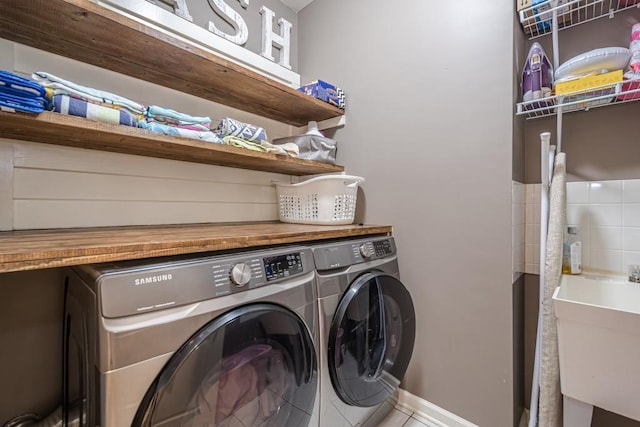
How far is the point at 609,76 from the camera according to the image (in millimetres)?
1037

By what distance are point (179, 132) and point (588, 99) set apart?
161cm

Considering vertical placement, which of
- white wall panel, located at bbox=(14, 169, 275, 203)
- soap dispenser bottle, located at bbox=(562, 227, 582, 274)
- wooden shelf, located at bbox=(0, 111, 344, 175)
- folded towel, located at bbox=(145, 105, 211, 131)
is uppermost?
folded towel, located at bbox=(145, 105, 211, 131)

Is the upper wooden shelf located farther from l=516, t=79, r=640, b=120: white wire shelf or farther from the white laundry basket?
l=516, t=79, r=640, b=120: white wire shelf

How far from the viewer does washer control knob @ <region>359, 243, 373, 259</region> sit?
128cm

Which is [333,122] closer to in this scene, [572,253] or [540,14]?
[540,14]

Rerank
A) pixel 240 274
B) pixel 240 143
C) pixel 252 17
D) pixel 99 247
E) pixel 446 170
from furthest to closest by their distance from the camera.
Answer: pixel 252 17 < pixel 446 170 < pixel 240 143 < pixel 240 274 < pixel 99 247

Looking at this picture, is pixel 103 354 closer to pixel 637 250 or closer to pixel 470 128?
pixel 470 128

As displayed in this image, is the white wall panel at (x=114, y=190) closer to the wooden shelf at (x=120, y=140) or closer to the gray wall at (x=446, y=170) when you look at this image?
the wooden shelf at (x=120, y=140)

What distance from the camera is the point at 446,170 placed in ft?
4.62

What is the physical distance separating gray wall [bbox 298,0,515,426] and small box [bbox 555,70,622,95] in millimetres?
176

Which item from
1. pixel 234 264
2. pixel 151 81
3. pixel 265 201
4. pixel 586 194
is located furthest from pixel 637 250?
pixel 151 81

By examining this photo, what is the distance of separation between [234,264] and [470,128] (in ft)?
3.96

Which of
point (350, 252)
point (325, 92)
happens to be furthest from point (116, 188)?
point (325, 92)

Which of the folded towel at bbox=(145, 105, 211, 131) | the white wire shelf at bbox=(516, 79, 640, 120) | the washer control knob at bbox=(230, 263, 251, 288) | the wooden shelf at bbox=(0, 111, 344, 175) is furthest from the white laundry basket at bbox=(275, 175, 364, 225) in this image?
the white wire shelf at bbox=(516, 79, 640, 120)
